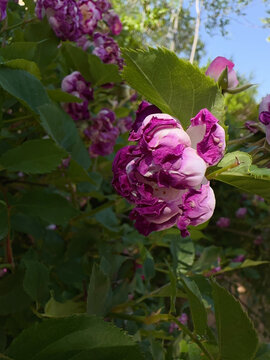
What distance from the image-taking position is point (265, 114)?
34 centimetres

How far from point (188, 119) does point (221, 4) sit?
2.49 m

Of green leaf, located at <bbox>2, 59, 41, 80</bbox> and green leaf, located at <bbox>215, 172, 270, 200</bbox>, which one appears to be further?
green leaf, located at <bbox>2, 59, 41, 80</bbox>

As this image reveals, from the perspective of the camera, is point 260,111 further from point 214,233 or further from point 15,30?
point 214,233

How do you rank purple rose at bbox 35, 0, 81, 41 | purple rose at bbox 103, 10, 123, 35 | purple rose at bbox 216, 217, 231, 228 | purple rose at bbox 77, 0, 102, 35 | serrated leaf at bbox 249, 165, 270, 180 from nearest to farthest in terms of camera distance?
serrated leaf at bbox 249, 165, 270, 180, purple rose at bbox 35, 0, 81, 41, purple rose at bbox 77, 0, 102, 35, purple rose at bbox 103, 10, 123, 35, purple rose at bbox 216, 217, 231, 228

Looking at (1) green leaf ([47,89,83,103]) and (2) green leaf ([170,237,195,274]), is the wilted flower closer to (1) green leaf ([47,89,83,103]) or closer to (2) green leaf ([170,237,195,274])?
(2) green leaf ([170,237,195,274])

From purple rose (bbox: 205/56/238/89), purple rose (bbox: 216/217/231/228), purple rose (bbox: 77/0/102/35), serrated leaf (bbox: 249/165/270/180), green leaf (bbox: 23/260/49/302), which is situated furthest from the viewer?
purple rose (bbox: 216/217/231/228)

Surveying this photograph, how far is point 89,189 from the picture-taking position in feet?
2.41

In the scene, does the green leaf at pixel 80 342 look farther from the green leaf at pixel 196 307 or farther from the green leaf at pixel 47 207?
the green leaf at pixel 47 207

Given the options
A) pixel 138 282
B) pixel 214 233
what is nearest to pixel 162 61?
pixel 138 282

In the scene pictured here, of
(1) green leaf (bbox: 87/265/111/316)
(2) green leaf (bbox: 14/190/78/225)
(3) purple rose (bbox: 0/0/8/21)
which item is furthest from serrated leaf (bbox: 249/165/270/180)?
(3) purple rose (bbox: 0/0/8/21)

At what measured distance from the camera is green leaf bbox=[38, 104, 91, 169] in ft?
1.75

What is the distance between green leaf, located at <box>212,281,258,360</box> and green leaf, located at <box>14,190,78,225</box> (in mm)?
280

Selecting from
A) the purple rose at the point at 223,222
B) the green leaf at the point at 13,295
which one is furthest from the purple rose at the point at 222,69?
the purple rose at the point at 223,222

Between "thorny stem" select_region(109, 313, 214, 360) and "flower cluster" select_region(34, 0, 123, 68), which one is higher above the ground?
"flower cluster" select_region(34, 0, 123, 68)
